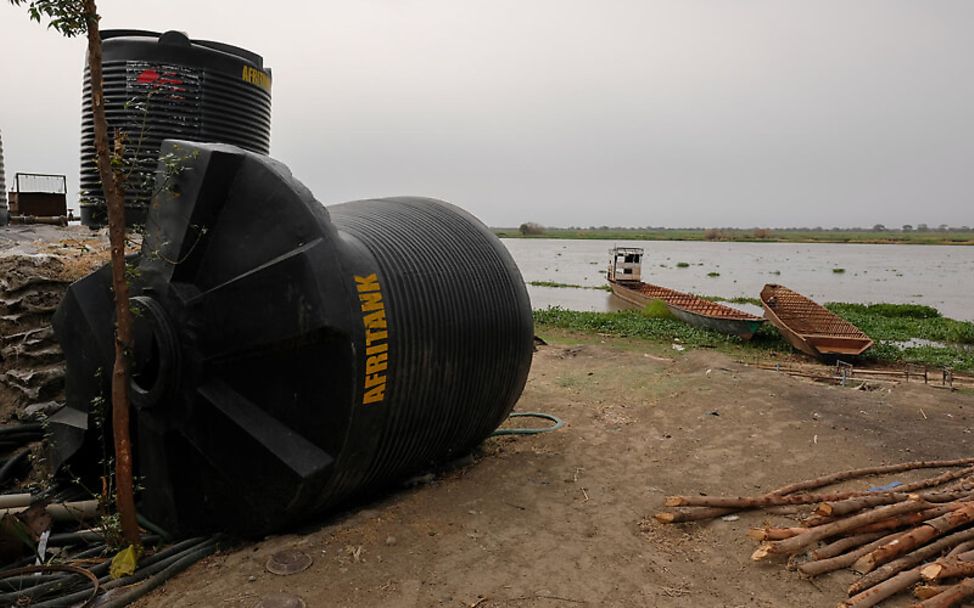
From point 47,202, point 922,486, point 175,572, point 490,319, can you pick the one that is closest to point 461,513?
point 490,319

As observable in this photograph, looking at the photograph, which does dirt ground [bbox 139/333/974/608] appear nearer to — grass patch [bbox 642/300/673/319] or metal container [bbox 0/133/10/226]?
metal container [bbox 0/133/10/226]

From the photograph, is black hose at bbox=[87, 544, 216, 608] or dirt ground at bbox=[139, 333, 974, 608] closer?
black hose at bbox=[87, 544, 216, 608]

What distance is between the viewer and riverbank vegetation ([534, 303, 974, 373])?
639 inches

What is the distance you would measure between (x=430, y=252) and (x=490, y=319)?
0.89 m

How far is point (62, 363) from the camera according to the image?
6.92 meters

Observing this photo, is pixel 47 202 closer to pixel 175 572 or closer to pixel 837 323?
Answer: pixel 175 572

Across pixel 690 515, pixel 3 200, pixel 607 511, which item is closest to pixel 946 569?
pixel 690 515

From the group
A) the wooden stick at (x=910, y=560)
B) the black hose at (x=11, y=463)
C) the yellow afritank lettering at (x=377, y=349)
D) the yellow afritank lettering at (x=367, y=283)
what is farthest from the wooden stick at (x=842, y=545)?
the black hose at (x=11, y=463)

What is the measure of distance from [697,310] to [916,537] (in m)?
17.2

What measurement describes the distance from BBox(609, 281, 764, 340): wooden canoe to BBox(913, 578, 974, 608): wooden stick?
1436cm

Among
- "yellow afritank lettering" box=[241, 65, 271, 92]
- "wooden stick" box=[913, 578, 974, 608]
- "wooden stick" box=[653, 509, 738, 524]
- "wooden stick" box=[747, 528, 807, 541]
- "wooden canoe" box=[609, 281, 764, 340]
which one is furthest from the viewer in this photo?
"wooden canoe" box=[609, 281, 764, 340]

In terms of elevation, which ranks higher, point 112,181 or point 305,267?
point 112,181

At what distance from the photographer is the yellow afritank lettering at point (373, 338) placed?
482 cm

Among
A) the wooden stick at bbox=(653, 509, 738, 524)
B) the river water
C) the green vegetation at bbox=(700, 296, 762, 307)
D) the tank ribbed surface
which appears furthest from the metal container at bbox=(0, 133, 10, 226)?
the green vegetation at bbox=(700, 296, 762, 307)
